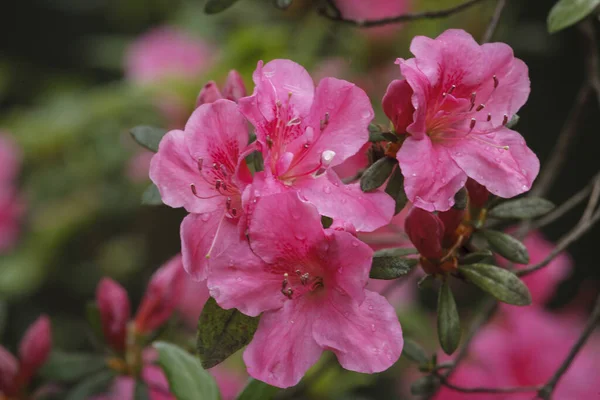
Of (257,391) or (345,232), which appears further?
(257,391)

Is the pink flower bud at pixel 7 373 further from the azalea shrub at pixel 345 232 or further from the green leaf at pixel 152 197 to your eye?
the green leaf at pixel 152 197

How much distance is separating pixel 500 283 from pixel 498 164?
161 mm

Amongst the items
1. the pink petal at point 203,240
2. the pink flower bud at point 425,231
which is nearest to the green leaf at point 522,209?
the pink flower bud at point 425,231

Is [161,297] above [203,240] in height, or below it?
below

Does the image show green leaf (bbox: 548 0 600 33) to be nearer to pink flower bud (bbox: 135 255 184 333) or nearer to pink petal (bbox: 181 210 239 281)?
pink petal (bbox: 181 210 239 281)

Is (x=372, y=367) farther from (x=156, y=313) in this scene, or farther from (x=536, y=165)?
(x=156, y=313)

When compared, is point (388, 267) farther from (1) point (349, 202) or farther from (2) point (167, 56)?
(2) point (167, 56)

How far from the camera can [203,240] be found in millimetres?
726

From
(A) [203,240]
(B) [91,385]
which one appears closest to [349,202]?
(A) [203,240]

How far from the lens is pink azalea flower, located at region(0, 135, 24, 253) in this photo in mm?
2004

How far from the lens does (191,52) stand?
2.19 meters

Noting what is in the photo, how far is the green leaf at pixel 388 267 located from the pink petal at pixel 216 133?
0.16 m

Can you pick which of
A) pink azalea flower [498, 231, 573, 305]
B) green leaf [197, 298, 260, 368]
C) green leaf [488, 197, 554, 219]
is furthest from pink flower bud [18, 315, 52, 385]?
pink azalea flower [498, 231, 573, 305]

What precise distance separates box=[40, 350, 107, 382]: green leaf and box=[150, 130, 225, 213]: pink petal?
0.54 meters
